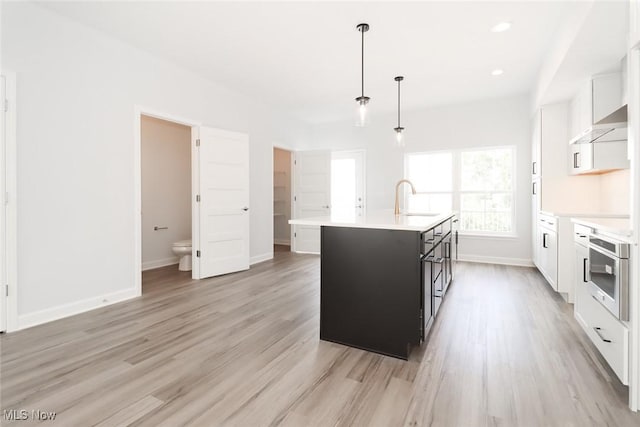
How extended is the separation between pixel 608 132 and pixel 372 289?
268 centimetres

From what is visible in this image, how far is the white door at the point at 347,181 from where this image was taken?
21.2 ft

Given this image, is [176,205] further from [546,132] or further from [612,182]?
[612,182]

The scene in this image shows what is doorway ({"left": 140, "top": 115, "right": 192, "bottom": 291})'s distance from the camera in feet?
16.2

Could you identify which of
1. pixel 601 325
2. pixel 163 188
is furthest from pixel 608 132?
pixel 163 188

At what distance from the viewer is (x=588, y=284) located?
2.22 metres

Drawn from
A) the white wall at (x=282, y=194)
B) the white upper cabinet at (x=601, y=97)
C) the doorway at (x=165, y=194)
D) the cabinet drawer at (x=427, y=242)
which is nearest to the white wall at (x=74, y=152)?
the doorway at (x=165, y=194)

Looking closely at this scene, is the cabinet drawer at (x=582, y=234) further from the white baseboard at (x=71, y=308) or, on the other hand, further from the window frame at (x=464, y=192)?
the white baseboard at (x=71, y=308)

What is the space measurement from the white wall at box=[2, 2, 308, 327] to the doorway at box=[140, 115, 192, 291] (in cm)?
134

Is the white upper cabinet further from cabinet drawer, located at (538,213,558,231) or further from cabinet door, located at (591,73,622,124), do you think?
cabinet drawer, located at (538,213,558,231)

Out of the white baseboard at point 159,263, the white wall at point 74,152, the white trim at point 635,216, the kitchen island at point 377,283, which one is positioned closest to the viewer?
the white trim at point 635,216

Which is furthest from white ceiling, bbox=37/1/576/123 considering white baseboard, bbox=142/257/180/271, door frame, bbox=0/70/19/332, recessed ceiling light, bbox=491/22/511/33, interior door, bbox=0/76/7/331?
white baseboard, bbox=142/257/180/271

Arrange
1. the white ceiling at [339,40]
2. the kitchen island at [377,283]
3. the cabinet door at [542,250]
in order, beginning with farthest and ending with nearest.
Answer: the cabinet door at [542,250] → the white ceiling at [339,40] → the kitchen island at [377,283]

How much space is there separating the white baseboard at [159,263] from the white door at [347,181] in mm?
3142

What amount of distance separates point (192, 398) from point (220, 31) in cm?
315
